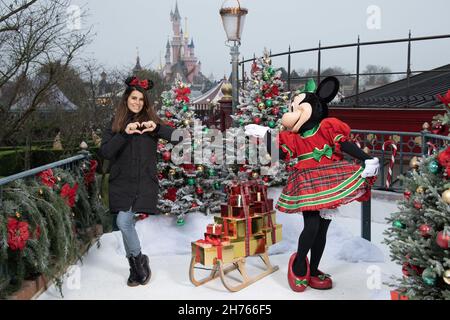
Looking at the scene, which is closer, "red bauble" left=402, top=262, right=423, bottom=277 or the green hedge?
"red bauble" left=402, top=262, right=423, bottom=277

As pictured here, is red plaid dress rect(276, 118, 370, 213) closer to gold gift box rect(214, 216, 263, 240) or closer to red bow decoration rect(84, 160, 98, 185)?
gold gift box rect(214, 216, 263, 240)

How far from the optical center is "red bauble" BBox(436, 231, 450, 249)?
2379 millimetres

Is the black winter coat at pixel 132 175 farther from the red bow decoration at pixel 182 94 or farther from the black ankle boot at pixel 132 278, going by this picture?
the red bow decoration at pixel 182 94

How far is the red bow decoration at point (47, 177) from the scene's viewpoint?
405cm

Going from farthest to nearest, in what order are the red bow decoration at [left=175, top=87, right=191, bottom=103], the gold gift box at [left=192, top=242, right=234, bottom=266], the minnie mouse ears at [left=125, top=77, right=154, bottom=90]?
the red bow decoration at [left=175, top=87, right=191, bottom=103] → the minnie mouse ears at [left=125, top=77, right=154, bottom=90] → the gold gift box at [left=192, top=242, right=234, bottom=266]

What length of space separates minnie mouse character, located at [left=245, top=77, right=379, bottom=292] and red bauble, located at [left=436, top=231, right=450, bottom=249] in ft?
3.80

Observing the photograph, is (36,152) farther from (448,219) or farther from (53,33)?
(448,219)

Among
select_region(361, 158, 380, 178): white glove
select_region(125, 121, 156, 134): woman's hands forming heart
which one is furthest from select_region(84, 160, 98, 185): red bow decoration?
select_region(361, 158, 380, 178): white glove

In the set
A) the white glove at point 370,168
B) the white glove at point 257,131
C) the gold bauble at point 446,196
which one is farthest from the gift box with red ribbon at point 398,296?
the white glove at point 257,131

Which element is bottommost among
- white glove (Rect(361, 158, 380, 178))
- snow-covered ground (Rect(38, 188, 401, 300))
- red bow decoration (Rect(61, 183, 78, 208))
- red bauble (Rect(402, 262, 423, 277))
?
snow-covered ground (Rect(38, 188, 401, 300))

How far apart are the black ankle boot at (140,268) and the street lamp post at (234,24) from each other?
9.72ft

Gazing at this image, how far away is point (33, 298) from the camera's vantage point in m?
3.56

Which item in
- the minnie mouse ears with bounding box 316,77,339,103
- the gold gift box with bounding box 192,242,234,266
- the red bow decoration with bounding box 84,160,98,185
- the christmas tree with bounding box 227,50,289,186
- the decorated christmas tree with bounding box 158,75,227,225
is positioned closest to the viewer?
the gold gift box with bounding box 192,242,234,266

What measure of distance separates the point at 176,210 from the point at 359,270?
225cm
